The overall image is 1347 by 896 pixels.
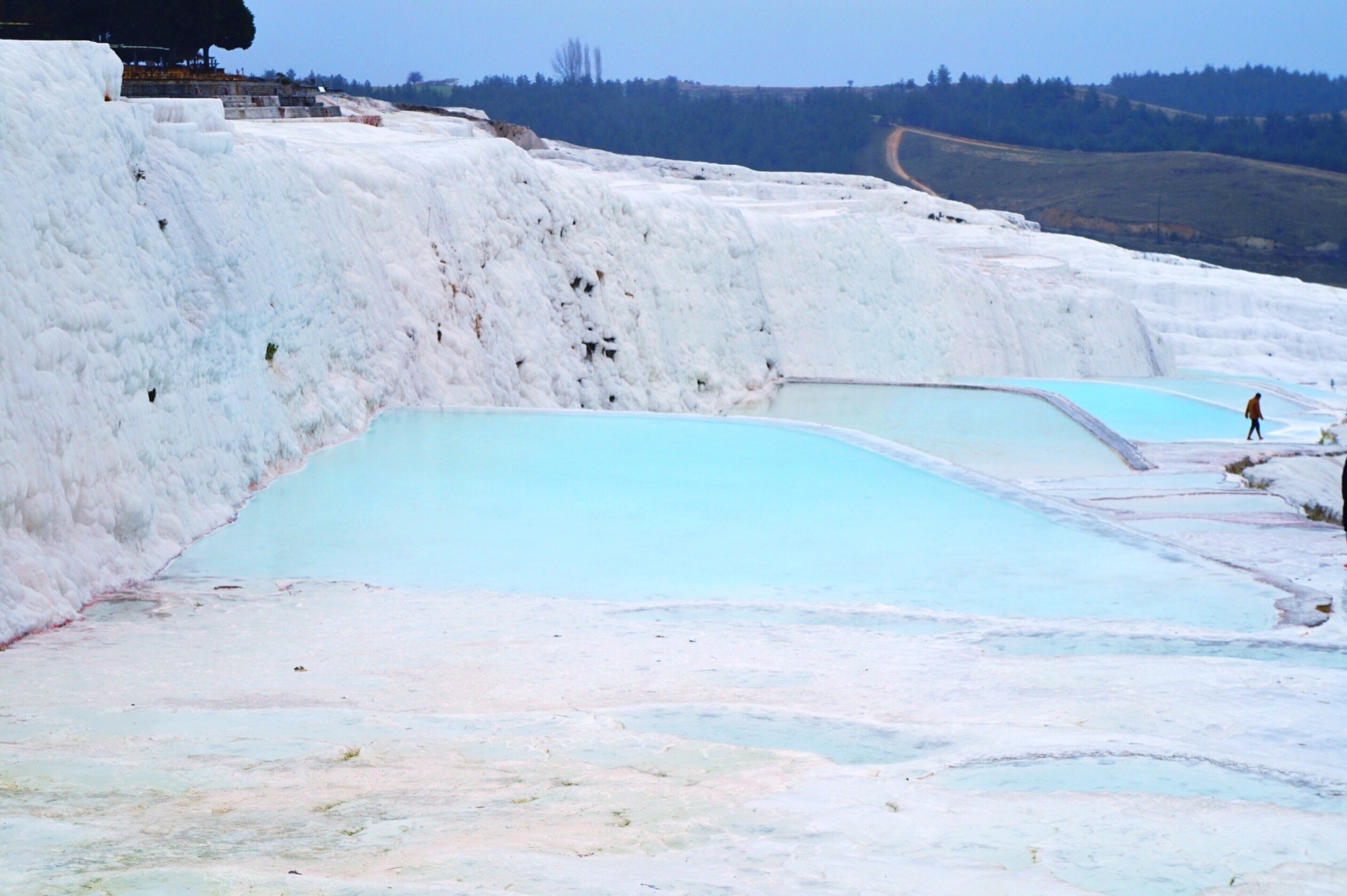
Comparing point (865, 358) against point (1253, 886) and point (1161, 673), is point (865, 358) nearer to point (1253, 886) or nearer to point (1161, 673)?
point (1161, 673)

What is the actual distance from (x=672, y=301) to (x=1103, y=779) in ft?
38.6

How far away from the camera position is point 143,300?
617cm

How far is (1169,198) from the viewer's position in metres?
71.2

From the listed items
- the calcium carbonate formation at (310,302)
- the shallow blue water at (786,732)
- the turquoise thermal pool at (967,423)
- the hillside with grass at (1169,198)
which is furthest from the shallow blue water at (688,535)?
the hillside with grass at (1169,198)

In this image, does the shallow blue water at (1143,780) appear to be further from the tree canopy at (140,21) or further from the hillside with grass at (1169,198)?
the hillside with grass at (1169,198)

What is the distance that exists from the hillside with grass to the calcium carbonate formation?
50.1m

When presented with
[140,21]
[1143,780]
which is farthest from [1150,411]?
[140,21]

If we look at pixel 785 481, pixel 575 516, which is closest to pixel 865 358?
pixel 785 481

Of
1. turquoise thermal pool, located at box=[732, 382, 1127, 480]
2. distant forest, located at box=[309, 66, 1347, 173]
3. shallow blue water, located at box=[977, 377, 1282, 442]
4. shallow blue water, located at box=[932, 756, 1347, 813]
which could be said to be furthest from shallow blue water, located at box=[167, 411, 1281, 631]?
distant forest, located at box=[309, 66, 1347, 173]

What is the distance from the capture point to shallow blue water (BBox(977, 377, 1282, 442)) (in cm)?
A: 1476

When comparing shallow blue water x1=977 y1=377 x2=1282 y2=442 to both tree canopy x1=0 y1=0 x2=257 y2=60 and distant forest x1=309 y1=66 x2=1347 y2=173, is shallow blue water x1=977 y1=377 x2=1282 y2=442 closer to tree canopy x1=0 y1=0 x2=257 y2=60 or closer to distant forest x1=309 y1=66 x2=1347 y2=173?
tree canopy x1=0 y1=0 x2=257 y2=60

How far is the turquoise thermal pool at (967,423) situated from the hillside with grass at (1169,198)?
56.6 metres

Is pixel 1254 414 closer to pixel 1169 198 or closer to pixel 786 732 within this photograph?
pixel 786 732

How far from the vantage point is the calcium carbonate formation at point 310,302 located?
5203 mm
